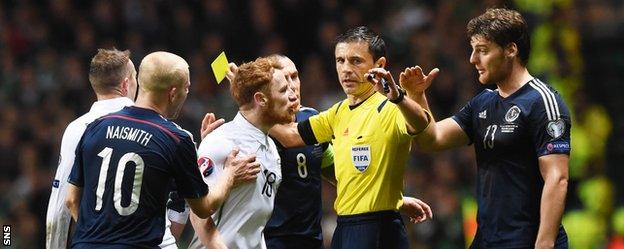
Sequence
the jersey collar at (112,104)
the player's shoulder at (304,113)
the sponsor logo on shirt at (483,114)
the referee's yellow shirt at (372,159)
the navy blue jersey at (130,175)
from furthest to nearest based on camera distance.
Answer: the player's shoulder at (304,113) < the jersey collar at (112,104) < the referee's yellow shirt at (372,159) < the sponsor logo on shirt at (483,114) < the navy blue jersey at (130,175)

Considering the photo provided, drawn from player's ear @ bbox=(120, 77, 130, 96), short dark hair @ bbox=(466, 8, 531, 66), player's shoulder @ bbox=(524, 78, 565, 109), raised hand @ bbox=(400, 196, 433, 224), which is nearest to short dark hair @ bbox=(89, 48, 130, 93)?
player's ear @ bbox=(120, 77, 130, 96)

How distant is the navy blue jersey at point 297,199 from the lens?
7.18m

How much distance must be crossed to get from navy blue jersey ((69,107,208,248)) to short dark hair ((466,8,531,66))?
5.59 feet

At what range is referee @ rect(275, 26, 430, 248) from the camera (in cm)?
666

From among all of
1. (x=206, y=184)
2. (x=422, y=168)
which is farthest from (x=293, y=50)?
(x=206, y=184)

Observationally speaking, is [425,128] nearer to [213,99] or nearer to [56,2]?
[213,99]

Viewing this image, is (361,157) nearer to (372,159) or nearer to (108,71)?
(372,159)

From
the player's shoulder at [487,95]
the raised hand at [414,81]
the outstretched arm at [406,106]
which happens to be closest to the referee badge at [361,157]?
the outstretched arm at [406,106]

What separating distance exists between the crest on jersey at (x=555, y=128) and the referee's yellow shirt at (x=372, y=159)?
883 mm

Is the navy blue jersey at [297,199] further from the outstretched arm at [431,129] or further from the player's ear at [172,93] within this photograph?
the player's ear at [172,93]

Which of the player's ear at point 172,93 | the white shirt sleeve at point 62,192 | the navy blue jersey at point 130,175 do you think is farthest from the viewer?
the white shirt sleeve at point 62,192

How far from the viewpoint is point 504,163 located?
625 cm

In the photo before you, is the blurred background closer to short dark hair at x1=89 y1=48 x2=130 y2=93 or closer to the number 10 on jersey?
short dark hair at x1=89 y1=48 x2=130 y2=93

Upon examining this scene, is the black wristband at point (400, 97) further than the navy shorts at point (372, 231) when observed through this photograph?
No
